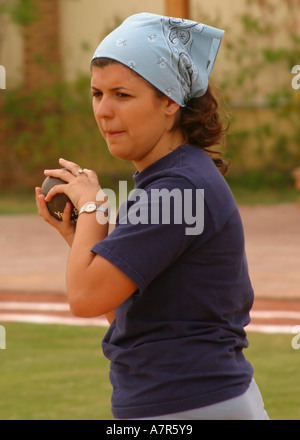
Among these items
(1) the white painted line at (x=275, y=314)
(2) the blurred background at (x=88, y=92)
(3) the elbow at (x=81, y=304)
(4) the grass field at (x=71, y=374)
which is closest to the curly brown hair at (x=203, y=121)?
(3) the elbow at (x=81, y=304)

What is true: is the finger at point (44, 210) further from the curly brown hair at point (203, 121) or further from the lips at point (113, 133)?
the curly brown hair at point (203, 121)

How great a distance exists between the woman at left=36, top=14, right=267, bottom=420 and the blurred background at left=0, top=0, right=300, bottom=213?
1407cm

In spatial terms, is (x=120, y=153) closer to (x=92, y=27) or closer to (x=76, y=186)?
(x=76, y=186)

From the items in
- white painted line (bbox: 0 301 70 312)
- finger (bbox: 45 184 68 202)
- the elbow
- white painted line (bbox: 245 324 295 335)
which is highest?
finger (bbox: 45 184 68 202)

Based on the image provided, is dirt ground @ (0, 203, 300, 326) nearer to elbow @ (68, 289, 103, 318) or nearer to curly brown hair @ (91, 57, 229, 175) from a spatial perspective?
curly brown hair @ (91, 57, 229, 175)

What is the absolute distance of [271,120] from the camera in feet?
61.7

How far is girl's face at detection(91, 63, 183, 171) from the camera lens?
2414 mm

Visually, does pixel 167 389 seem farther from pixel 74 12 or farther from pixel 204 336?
pixel 74 12

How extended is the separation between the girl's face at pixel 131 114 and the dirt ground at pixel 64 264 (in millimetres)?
5002

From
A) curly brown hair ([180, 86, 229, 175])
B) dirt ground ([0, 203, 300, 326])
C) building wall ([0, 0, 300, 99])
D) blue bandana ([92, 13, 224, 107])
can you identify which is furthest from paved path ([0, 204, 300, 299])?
blue bandana ([92, 13, 224, 107])

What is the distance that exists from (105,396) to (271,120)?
13965 millimetres
